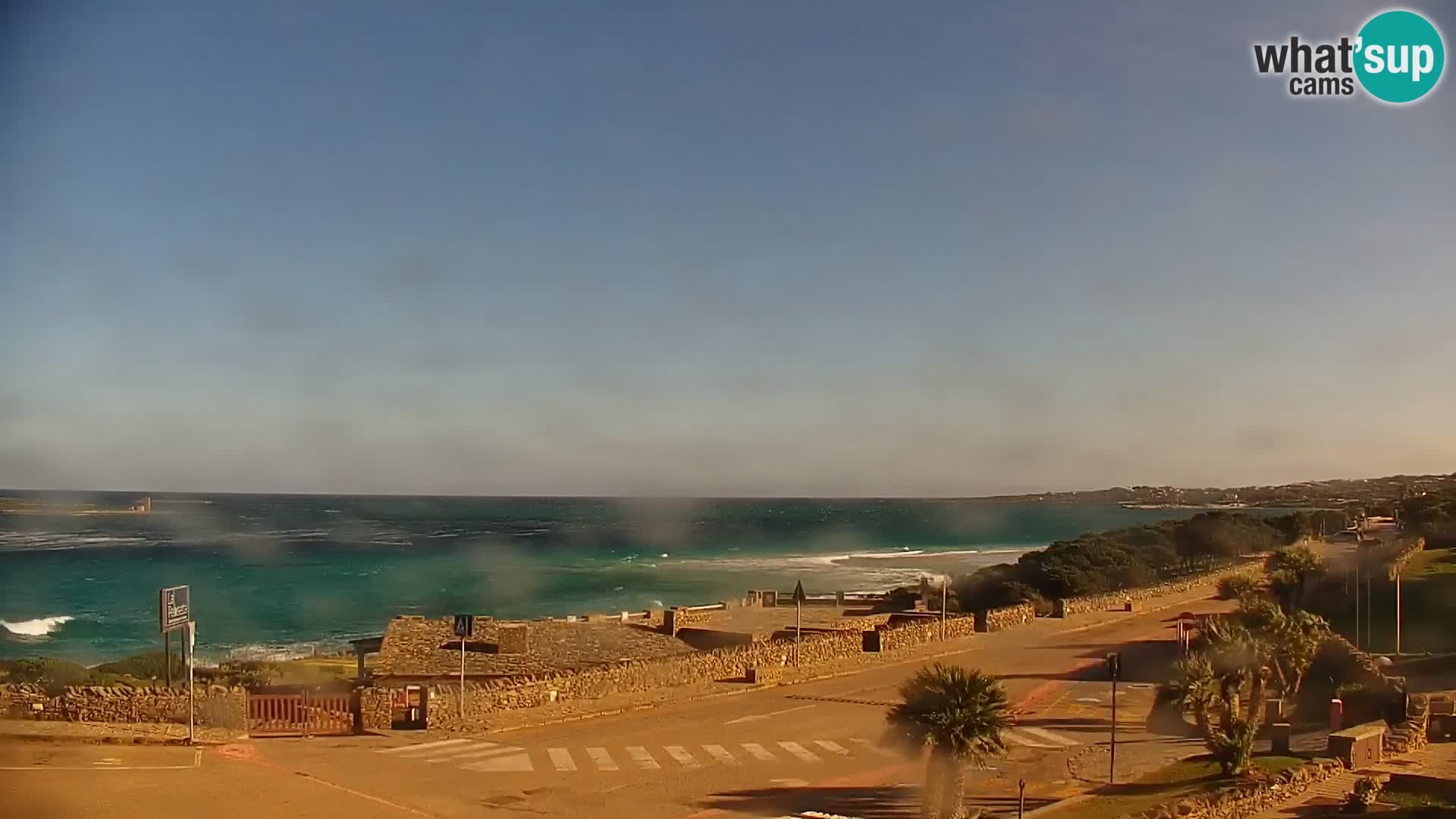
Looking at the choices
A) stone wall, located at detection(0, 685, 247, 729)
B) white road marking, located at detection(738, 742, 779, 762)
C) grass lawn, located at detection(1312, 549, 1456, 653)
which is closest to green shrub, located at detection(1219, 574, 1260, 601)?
grass lawn, located at detection(1312, 549, 1456, 653)

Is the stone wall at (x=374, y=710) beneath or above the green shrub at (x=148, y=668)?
above

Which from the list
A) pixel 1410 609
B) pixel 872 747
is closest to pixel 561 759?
pixel 872 747

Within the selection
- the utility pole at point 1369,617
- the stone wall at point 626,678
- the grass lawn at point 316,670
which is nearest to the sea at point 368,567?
the grass lawn at point 316,670

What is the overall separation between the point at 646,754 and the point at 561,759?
134 cm

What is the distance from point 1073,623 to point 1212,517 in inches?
2235

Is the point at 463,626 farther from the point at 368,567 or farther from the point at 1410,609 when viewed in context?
the point at 368,567

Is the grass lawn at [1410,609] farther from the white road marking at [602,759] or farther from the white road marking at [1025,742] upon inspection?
the white road marking at [602,759]

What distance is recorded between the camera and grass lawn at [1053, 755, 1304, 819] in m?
13.9

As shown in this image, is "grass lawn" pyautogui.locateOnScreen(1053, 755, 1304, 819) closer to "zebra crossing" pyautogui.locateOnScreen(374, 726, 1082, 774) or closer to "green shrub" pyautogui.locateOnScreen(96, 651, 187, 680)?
"zebra crossing" pyautogui.locateOnScreen(374, 726, 1082, 774)

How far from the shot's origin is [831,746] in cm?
1928

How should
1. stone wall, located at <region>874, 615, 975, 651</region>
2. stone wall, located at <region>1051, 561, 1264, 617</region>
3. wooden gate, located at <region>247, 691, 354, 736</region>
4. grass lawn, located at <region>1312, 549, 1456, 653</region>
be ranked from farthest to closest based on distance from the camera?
stone wall, located at <region>1051, 561, 1264, 617</region>, stone wall, located at <region>874, 615, 975, 651</region>, grass lawn, located at <region>1312, 549, 1456, 653</region>, wooden gate, located at <region>247, 691, 354, 736</region>

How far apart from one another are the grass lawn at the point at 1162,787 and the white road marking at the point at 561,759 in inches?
280

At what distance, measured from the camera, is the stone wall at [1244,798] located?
13.5m

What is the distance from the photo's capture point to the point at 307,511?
188125 mm
